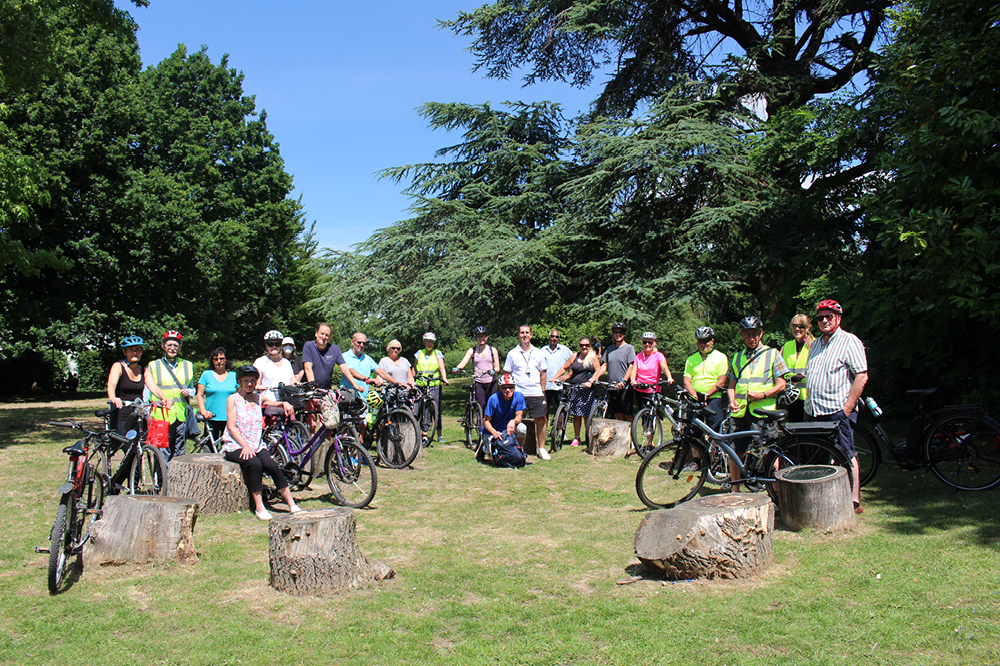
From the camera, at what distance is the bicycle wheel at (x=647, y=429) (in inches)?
383

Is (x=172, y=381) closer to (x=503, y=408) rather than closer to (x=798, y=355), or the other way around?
(x=503, y=408)

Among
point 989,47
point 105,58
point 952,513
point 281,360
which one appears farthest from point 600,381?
point 105,58

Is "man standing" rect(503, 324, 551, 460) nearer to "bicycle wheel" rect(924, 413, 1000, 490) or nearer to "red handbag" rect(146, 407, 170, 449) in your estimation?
"red handbag" rect(146, 407, 170, 449)

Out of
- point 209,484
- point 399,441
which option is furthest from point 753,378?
point 209,484

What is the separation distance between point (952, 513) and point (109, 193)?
21.4 m

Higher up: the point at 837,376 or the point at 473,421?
the point at 837,376

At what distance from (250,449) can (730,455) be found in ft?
14.0

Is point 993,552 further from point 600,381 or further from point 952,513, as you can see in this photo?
point 600,381

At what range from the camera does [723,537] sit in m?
4.89

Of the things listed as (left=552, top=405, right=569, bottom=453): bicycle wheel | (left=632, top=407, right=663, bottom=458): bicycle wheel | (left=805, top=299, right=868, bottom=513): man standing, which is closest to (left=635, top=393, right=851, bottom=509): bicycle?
(left=805, top=299, right=868, bottom=513): man standing

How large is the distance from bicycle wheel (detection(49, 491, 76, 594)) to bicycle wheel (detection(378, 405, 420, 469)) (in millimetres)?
4590

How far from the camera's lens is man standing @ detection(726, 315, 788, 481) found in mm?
6852

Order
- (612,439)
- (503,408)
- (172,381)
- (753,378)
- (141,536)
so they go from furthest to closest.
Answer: (612,439) → (503,408) → (172,381) → (753,378) → (141,536)

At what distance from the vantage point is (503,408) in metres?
9.62
